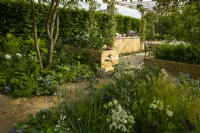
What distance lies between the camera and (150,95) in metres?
2.78

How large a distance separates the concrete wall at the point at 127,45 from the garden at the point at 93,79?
5.75 ft

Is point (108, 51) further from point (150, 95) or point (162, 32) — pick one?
point (162, 32)

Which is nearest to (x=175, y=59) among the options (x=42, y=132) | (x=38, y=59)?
(x=38, y=59)

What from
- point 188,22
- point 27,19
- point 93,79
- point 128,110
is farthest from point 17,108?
point 27,19

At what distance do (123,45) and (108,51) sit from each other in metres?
5.22

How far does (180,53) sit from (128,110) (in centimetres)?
417

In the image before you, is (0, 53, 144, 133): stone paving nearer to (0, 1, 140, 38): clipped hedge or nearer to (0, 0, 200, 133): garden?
(0, 0, 200, 133): garden

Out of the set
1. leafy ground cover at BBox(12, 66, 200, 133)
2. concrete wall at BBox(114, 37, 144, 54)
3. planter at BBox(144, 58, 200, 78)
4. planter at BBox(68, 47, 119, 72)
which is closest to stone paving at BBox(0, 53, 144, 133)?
leafy ground cover at BBox(12, 66, 200, 133)

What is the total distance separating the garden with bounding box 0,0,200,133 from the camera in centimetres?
228

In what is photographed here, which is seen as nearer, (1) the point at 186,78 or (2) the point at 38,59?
(1) the point at 186,78

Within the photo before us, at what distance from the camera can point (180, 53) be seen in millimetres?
6094

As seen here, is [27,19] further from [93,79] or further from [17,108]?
[93,79]

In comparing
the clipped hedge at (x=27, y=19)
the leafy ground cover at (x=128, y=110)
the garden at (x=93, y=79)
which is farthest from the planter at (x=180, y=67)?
the clipped hedge at (x=27, y=19)

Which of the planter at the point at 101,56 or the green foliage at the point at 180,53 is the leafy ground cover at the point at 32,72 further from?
the green foliage at the point at 180,53
